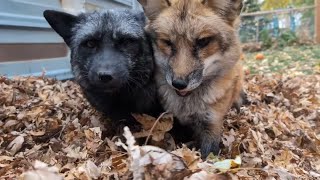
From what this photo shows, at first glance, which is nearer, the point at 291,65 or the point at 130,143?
the point at 130,143

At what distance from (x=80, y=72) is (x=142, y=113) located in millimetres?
634

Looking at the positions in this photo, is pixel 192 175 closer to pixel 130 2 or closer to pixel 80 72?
pixel 80 72

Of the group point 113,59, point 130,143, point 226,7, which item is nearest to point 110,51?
point 113,59

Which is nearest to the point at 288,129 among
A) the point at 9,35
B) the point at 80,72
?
the point at 80,72

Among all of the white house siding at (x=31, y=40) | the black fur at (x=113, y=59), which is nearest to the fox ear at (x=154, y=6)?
the black fur at (x=113, y=59)

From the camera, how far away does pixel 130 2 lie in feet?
32.0

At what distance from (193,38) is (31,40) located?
3695mm

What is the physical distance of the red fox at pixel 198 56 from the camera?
319 centimetres

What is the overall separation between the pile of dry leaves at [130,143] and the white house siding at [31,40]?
1.41 feet

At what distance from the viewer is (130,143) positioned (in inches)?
85.7

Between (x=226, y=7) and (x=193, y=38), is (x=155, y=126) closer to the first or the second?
(x=193, y=38)

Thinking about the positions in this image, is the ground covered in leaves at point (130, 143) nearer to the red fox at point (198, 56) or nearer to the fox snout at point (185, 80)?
the red fox at point (198, 56)

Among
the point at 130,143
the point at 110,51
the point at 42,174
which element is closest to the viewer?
the point at 42,174

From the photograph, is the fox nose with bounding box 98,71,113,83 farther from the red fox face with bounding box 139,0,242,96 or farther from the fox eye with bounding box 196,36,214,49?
the fox eye with bounding box 196,36,214,49
